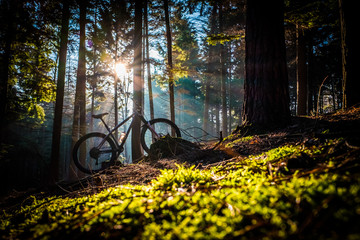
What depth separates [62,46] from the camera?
781cm

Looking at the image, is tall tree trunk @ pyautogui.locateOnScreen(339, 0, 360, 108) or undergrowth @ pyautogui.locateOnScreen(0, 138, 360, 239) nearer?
undergrowth @ pyautogui.locateOnScreen(0, 138, 360, 239)

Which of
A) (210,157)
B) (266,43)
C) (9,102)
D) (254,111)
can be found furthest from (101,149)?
(9,102)

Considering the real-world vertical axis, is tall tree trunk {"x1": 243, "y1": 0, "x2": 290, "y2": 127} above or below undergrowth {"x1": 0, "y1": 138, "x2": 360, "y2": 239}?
above

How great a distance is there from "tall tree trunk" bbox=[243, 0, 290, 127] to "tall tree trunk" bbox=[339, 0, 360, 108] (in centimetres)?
139

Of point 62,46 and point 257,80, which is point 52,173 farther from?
point 257,80

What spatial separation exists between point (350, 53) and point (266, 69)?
2.02 m

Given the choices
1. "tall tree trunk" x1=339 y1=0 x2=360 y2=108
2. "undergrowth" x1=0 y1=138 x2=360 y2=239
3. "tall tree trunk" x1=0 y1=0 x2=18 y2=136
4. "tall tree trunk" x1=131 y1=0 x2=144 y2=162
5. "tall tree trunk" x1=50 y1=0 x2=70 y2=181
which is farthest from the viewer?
"tall tree trunk" x1=50 y1=0 x2=70 y2=181

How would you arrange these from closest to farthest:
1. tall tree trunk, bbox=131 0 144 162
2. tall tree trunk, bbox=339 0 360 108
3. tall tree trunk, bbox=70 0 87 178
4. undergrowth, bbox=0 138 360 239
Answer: undergrowth, bbox=0 138 360 239
tall tree trunk, bbox=339 0 360 108
tall tree trunk, bbox=131 0 144 162
tall tree trunk, bbox=70 0 87 178

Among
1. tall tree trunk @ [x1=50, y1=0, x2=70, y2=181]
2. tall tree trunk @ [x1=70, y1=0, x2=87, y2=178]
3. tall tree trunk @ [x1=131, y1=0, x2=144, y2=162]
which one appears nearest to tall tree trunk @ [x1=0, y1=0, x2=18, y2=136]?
tall tree trunk @ [x1=50, y1=0, x2=70, y2=181]

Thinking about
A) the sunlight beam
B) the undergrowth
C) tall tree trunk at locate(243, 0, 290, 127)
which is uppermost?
the sunlight beam

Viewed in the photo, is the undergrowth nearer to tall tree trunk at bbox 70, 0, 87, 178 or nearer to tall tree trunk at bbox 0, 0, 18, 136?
tall tree trunk at bbox 0, 0, 18, 136

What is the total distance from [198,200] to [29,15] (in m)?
10.6

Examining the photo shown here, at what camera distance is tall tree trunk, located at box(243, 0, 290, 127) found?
3.91m

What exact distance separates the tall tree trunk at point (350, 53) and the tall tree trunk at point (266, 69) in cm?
139
